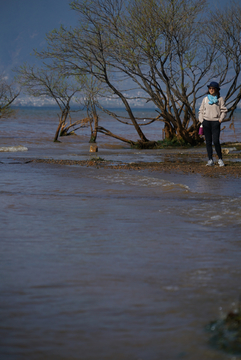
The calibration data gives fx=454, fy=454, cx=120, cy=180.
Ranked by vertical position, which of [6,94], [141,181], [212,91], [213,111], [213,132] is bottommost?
[141,181]

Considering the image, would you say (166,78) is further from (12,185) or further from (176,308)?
(176,308)

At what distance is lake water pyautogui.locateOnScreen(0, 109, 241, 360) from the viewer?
7.43 ft

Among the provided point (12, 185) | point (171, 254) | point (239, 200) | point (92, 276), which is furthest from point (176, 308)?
point (12, 185)

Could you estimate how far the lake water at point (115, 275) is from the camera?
2264 millimetres

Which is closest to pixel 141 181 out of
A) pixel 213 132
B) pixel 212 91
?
pixel 213 132

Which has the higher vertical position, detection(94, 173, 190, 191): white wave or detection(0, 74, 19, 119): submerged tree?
detection(0, 74, 19, 119): submerged tree

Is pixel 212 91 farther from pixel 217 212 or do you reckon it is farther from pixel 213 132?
pixel 217 212

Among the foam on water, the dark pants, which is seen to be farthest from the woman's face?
the foam on water

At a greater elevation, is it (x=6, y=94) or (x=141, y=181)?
(x=6, y=94)

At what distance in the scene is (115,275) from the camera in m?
3.20

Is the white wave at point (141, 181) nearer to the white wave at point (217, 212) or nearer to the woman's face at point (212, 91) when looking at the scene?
the white wave at point (217, 212)

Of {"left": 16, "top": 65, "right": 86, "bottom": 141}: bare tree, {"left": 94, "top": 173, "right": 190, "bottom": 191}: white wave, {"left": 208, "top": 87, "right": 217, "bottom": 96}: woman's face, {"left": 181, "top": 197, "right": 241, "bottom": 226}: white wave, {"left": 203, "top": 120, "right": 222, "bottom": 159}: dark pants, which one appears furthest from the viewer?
{"left": 16, "top": 65, "right": 86, "bottom": 141}: bare tree

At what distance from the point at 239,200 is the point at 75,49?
47.3ft

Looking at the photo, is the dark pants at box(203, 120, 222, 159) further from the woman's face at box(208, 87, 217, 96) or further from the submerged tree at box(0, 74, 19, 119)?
the submerged tree at box(0, 74, 19, 119)
